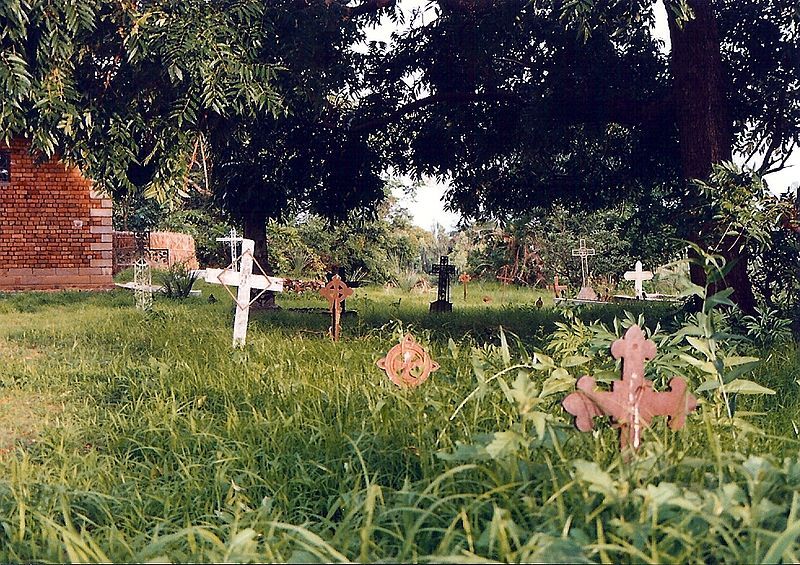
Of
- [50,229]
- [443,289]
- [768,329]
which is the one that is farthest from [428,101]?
[50,229]

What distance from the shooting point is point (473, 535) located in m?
2.22

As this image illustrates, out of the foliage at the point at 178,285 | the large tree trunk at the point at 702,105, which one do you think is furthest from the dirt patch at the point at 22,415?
the foliage at the point at 178,285

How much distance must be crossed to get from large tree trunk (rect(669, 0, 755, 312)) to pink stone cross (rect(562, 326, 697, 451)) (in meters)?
5.42

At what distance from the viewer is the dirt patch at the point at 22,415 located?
4613 mm

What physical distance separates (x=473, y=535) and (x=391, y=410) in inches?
65.5

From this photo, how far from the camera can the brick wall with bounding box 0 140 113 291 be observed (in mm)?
16250

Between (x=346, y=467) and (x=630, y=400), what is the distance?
1.11 metres

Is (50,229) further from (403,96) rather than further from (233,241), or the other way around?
(403,96)

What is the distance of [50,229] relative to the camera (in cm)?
1653

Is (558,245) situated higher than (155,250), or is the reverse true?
(558,245)

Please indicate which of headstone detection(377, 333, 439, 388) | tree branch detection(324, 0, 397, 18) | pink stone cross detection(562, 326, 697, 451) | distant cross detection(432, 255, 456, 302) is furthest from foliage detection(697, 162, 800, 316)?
distant cross detection(432, 255, 456, 302)

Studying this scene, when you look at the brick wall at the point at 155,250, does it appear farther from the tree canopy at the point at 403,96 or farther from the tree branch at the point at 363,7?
the tree branch at the point at 363,7

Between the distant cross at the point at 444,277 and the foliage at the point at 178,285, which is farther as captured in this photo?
the foliage at the point at 178,285

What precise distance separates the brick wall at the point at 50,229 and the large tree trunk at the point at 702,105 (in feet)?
42.5
